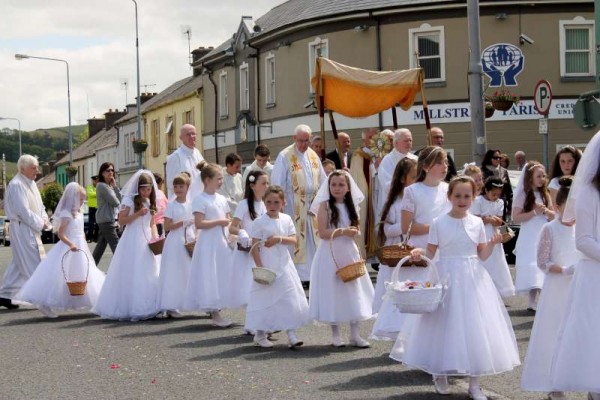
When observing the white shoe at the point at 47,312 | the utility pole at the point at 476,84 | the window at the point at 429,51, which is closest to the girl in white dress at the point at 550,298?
the white shoe at the point at 47,312

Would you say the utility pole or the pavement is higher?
the utility pole

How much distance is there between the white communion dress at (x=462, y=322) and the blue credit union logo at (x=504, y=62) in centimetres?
2546

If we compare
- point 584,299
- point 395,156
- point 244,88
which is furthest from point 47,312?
point 244,88

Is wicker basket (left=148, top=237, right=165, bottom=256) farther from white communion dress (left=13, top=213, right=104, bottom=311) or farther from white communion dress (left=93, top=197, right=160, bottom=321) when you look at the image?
white communion dress (left=13, top=213, right=104, bottom=311)

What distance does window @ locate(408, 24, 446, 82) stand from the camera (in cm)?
3434

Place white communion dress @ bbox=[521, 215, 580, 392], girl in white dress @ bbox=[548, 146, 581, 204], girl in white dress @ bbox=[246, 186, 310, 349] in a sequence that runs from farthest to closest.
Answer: girl in white dress @ bbox=[548, 146, 581, 204] → girl in white dress @ bbox=[246, 186, 310, 349] → white communion dress @ bbox=[521, 215, 580, 392]

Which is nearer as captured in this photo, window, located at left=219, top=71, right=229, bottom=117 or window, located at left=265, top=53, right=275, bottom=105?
window, located at left=265, top=53, right=275, bottom=105

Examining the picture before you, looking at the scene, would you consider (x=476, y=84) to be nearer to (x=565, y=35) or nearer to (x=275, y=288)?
(x=275, y=288)

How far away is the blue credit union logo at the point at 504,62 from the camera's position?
108ft

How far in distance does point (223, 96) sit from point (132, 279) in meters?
34.3

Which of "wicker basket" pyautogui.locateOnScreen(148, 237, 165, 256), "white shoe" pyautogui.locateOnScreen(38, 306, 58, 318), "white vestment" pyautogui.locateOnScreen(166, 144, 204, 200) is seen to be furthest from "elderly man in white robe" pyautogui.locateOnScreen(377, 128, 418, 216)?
"white shoe" pyautogui.locateOnScreen(38, 306, 58, 318)

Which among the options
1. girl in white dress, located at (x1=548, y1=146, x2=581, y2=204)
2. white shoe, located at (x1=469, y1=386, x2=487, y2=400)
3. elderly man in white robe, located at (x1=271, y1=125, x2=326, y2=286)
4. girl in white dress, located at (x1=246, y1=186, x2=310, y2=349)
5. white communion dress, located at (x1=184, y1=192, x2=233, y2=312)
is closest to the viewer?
white shoe, located at (x1=469, y1=386, x2=487, y2=400)

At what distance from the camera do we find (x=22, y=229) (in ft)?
49.6

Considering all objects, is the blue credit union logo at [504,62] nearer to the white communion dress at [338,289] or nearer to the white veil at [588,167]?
the white communion dress at [338,289]
